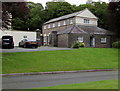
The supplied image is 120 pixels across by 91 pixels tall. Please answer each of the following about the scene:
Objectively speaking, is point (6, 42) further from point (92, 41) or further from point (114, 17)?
point (92, 41)

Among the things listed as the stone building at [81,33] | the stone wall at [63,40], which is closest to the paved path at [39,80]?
the stone building at [81,33]

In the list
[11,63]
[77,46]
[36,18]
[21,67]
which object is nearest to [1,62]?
[11,63]

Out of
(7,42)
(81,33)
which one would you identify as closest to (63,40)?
(81,33)

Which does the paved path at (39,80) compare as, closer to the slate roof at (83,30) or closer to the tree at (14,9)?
the tree at (14,9)

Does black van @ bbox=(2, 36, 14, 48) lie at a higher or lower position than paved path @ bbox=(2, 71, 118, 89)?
higher

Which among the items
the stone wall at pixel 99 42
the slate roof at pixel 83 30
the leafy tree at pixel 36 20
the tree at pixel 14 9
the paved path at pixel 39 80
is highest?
the leafy tree at pixel 36 20

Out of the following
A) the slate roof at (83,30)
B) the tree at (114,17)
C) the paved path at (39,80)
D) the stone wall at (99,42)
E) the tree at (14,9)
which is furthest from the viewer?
the stone wall at (99,42)

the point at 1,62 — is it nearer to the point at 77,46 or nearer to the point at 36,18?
the point at 77,46

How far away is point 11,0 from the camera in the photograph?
16078 millimetres

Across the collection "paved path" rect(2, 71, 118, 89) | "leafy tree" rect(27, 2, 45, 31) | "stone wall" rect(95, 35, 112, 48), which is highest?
"leafy tree" rect(27, 2, 45, 31)

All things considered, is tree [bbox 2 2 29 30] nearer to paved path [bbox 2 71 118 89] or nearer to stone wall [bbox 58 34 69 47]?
paved path [bbox 2 71 118 89]

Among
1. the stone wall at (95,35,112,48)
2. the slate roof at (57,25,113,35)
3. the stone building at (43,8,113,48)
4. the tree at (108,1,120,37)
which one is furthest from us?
the stone wall at (95,35,112,48)

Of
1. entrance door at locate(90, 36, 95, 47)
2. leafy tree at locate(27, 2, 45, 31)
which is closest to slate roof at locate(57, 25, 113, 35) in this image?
entrance door at locate(90, 36, 95, 47)

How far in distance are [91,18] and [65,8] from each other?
73.0ft
